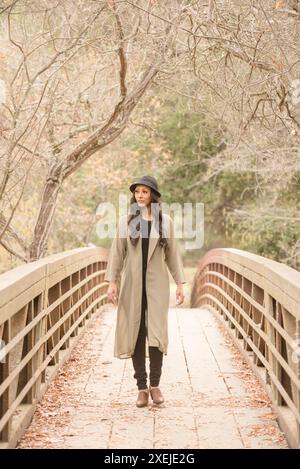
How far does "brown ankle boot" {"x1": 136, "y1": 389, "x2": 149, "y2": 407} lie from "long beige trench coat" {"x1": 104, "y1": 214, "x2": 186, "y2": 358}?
1.07 ft

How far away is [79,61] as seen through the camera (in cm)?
1303

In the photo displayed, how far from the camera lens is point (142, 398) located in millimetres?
6359

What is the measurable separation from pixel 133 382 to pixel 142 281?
4.65 feet

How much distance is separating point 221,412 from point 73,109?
5816mm

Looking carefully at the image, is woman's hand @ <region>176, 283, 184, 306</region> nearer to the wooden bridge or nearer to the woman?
the woman

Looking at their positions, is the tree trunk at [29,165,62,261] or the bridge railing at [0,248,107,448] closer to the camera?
the bridge railing at [0,248,107,448]

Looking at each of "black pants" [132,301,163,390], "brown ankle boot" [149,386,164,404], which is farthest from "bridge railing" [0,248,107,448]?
"brown ankle boot" [149,386,164,404]

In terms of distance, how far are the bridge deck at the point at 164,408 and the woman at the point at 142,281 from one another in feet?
1.33

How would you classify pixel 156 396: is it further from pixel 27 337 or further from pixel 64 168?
pixel 64 168

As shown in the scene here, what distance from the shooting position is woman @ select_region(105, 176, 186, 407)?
635 cm

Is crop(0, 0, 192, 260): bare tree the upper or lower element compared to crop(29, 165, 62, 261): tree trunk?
upper

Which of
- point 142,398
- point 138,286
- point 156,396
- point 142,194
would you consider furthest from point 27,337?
point 142,194

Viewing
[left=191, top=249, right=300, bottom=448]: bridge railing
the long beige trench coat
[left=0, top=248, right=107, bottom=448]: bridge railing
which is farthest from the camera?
the long beige trench coat

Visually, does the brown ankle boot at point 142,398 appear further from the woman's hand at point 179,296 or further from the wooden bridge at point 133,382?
the woman's hand at point 179,296
